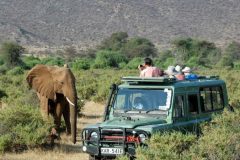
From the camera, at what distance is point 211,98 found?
12.3 metres

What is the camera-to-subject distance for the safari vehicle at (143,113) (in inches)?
394

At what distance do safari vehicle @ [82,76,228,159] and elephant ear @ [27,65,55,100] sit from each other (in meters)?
4.01

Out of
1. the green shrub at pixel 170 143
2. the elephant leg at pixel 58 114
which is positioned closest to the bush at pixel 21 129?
the elephant leg at pixel 58 114

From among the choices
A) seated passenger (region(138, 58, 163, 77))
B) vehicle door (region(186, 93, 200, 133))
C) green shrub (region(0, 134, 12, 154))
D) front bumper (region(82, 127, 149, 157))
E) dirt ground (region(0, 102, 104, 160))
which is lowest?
dirt ground (region(0, 102, 104, 160))

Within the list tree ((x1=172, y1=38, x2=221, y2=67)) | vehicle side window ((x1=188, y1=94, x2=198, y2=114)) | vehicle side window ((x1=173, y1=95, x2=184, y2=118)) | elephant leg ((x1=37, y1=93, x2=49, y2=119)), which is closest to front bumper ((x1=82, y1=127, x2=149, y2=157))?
vehicle side window ((x1=173, y1=95, x2=184, y2=118))

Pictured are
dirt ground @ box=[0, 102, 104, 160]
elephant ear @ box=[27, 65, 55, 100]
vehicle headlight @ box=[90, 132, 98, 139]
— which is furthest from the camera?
elephant ear @ box=[27, 65, 55, 100]

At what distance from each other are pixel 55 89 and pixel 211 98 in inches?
170

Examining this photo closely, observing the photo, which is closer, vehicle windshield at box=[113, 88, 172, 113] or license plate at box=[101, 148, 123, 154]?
license plate at box=[101, 148, 123, 154]

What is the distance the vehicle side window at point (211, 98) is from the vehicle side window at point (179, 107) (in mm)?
875

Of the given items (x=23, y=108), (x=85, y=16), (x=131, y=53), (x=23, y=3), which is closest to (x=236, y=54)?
(x=131, y=53)

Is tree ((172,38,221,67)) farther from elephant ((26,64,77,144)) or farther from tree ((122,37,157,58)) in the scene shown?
elephant ((26,64,77,144))

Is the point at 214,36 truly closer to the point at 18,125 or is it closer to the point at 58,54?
the point at 58,54

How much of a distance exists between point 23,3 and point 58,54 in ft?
35.2

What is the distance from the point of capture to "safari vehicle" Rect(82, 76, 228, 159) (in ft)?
32.8
